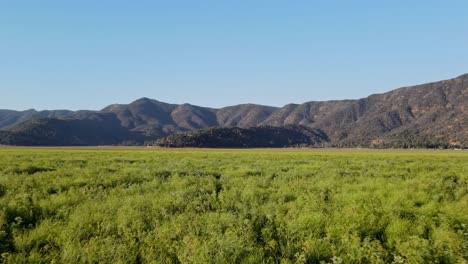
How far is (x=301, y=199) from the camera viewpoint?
15.5 m

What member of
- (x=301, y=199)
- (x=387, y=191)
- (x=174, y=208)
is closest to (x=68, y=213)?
(x=174, y=208)

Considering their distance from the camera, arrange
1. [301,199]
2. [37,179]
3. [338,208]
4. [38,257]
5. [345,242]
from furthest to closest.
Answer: [37,179] → [301,199] → [338,208] → [345,242] → [38,257]

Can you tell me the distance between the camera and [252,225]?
11820mm

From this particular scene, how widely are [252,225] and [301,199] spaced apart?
13.7 ft

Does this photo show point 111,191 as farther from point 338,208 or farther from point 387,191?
point 387,191

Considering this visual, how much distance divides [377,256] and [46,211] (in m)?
10.0

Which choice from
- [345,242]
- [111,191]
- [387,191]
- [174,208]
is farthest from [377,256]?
[111,191]

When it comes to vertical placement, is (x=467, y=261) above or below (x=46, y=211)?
below

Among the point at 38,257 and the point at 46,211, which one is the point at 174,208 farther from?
the point at 38,257

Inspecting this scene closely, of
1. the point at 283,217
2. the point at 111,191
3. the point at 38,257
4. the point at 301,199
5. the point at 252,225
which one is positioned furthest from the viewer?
the point at 111,191

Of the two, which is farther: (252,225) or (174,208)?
(174,208)

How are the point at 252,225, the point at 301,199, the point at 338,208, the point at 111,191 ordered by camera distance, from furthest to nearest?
the point at 111,191
the point at 301,199
the point at 338,208
the point at 252,225

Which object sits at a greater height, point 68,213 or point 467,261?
point 68,213

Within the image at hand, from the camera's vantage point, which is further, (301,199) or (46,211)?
(301,199)
